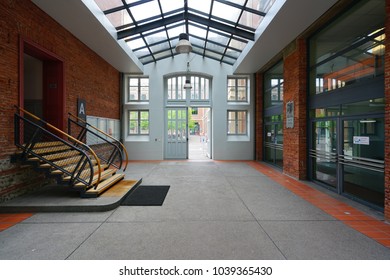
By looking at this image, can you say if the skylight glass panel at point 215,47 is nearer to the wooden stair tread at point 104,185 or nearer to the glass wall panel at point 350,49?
the glass wall panel at point 350,49

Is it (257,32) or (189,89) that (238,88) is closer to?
(189,89)

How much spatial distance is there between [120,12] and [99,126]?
3941 millimetres

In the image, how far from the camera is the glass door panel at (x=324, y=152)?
509 centimetres

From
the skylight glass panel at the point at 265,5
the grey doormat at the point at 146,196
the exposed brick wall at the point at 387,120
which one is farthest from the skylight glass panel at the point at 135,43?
the exposed brick wall at the point at 387,120

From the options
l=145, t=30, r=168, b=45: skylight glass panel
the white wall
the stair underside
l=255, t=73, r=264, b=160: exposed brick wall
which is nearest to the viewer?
the stair underside

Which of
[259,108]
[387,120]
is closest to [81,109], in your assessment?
[387,120]

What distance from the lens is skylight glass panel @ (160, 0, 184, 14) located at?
20.7ft

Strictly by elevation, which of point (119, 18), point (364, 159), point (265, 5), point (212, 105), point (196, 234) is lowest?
point (196, 234)

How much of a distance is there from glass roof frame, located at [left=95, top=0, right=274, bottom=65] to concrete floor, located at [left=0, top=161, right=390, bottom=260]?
16.5 ft

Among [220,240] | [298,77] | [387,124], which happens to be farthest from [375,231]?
[298,77]

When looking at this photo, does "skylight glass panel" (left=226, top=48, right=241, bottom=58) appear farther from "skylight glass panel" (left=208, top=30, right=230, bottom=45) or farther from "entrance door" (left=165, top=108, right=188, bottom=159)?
"entrance door" (left=165, top=108, right=188, bottom=159)

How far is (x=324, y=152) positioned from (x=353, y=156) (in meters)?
0.99

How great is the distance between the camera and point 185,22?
24.9 feet

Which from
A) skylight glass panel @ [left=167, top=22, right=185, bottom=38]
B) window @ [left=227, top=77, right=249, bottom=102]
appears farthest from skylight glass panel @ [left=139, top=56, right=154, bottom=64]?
window @ [left=227, top=77, right=249, bottom=102]
